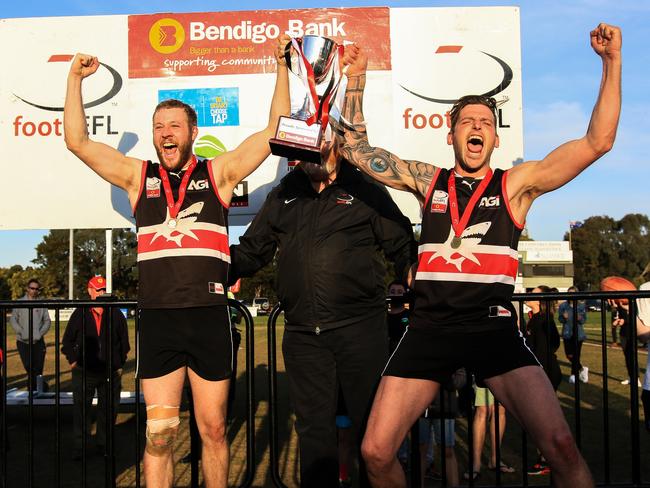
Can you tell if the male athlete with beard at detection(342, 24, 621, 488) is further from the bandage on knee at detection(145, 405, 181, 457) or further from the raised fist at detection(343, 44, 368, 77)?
the bandage on knee at detection(145, 405, 181, 457)

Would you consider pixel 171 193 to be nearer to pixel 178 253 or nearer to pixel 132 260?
pixel 178 253

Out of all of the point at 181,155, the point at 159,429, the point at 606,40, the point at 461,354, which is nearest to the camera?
the point at 606,40

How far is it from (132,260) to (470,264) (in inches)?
2477

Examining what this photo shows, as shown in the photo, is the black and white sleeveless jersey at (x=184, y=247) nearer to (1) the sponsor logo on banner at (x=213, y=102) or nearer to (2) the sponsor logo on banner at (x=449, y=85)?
(1) the sponsor logo on banner at (x=213, y=102)

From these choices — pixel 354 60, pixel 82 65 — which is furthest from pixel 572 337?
pixel 82 65

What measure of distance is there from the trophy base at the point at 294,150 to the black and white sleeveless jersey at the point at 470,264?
0.72 meters

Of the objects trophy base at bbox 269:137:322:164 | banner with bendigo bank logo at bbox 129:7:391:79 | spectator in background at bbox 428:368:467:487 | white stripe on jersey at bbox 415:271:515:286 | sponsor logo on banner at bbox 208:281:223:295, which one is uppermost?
banner with bendigo bank logo at bbox 129:7:391:79

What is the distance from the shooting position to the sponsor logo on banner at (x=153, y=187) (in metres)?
3.85

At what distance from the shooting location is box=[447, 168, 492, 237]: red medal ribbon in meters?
3.41

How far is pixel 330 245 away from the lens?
3.75 m

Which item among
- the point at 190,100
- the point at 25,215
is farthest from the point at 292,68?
the point at 25,215

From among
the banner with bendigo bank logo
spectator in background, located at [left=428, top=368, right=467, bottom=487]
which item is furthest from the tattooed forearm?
the banner with bendigo bank logo

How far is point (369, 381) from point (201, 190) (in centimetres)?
152

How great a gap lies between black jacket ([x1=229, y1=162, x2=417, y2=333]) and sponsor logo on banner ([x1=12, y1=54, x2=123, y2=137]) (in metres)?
3.83
